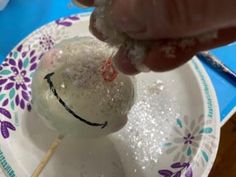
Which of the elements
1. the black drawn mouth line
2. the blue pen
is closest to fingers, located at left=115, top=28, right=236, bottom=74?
the black drawn mouth line

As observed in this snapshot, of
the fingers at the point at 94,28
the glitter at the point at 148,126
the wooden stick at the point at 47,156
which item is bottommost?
the glitter at the point at 148,126

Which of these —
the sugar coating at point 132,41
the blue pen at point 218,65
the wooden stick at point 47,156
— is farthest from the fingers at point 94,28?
the blue pen at point 218,65

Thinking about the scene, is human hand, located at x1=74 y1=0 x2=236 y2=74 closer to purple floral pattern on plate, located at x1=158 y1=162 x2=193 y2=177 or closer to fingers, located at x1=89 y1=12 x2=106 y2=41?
fingers, located at x1=89 y1=12 x2=106 y2=41

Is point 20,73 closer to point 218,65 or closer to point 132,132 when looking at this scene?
point 132,132

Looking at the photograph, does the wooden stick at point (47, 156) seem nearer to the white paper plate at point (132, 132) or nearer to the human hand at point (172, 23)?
the white paper plate at point (132, 132)

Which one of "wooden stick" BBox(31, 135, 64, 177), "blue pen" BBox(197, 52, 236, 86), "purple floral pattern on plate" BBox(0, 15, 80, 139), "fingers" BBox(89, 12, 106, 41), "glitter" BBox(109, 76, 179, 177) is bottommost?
"blue pen" BBox(197, 52, 236, 86)
